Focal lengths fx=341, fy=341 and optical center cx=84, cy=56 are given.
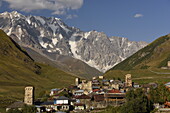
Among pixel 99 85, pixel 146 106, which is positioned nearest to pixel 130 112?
pixel 146 106

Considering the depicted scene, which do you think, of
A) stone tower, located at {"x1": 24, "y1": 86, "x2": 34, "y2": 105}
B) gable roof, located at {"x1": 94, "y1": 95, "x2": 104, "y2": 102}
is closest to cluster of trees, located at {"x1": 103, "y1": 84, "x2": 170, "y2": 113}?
gable roof, located at {"x1": 94, "y1": 95, "x2": 104, "y2": 102}

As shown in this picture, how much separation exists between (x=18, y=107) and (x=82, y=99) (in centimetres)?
2238

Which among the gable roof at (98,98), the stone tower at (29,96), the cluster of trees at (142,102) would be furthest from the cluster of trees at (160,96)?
the stone tower at (29,96)

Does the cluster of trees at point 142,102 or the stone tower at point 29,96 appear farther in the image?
A: the stone tower at point 29,96

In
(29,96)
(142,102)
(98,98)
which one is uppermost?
(29,96)

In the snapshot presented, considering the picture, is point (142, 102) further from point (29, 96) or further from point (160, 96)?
point (29, 96)

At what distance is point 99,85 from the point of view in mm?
165250

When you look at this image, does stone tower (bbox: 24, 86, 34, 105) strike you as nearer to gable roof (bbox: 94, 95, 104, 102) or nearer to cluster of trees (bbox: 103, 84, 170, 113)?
gable roof (bbox: 94, 95, 104, 102)

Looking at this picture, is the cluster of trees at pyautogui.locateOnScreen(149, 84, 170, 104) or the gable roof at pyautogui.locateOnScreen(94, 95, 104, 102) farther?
the gable roof at pyautogui.locateOnScreen(94, 95, 104, 102)

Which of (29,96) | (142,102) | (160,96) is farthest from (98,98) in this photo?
(142,102)

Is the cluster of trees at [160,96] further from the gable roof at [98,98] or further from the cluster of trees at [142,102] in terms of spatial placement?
the gable roof at [98,98]

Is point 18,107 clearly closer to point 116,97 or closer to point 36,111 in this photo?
point 36,111

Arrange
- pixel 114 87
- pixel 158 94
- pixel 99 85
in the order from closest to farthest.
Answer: pixel 158 94 < pixel 114 87 < pixel 99 85

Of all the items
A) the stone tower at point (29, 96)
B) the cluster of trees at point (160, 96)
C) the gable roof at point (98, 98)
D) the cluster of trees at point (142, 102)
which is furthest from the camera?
the stone tower at point (29, 96)
